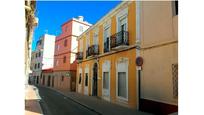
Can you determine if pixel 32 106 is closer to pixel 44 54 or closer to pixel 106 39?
pixel 106 39

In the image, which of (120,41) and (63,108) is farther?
(120,41)

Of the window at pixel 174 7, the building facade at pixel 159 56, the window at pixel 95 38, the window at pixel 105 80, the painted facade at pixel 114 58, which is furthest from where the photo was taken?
the window at pixel 95 38

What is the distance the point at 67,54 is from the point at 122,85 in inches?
640

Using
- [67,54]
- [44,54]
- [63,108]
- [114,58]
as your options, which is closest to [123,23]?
[114,58]

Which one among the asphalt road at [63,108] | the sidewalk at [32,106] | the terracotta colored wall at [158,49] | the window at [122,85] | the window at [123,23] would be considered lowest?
the asphalt road at [63,108]

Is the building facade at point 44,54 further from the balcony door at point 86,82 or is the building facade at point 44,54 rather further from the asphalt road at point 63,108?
the asphalt road at point 63,108

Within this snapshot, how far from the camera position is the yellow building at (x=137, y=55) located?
27.4 ft

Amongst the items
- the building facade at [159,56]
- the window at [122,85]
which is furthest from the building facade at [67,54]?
the building facade at [159,56]

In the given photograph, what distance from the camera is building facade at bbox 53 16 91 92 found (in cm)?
2558

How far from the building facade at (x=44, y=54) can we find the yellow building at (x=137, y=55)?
83.1 feet

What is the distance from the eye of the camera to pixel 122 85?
12.2 m

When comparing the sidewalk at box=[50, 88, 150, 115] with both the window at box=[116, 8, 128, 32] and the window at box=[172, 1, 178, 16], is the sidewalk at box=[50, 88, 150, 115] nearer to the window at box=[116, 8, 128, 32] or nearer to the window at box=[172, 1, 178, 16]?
the window at box=[172, 1, 178, 16]

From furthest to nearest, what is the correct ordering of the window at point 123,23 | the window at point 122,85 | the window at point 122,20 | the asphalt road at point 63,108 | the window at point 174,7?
the window at point 123,23, the window at point 122,20, the window at point 122,85, the asphalt road at point 63,108, the window at point 174,7
